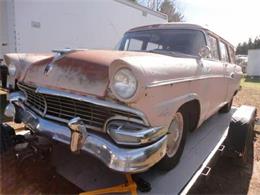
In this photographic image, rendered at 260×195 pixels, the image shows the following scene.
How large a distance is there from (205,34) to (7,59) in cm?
250

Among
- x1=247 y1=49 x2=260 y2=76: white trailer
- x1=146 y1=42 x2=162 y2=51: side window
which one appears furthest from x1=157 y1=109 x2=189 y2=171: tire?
x1=247 y1=49 x2=260 y2=76: white trailer

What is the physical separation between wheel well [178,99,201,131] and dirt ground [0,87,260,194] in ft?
2.20

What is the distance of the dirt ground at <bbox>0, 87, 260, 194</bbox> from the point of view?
248 cm

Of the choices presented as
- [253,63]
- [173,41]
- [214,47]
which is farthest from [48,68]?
[253,63]

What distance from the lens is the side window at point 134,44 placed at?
3.64m

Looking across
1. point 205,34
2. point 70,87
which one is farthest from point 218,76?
point 70,87

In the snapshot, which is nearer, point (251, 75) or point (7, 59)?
point (7, 59)

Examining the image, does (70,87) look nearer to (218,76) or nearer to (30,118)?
(30,118)

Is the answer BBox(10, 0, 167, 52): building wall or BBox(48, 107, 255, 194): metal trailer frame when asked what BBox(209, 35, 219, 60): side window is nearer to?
BBox(48, 107, 255, 194): metal trailer frame

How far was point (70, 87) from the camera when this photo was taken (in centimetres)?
223

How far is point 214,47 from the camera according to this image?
150 inches

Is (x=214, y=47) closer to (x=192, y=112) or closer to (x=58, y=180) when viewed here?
(x=192, y=112)

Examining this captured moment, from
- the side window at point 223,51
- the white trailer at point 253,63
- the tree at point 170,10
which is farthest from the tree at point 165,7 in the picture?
the side window at point 223,51

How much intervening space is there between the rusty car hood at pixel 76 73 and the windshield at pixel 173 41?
3.49 feet
